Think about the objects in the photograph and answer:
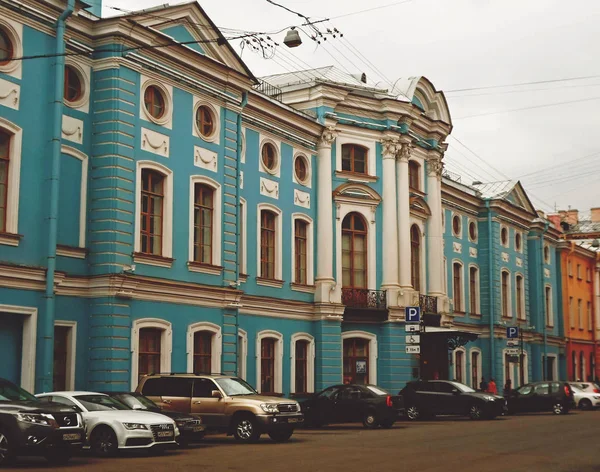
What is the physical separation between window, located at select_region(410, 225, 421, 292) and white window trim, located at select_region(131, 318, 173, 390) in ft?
52.0

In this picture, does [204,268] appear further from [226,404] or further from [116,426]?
[116,426]

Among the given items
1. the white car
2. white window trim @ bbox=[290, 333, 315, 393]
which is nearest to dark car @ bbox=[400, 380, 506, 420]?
white window trim @ bbox=[290, 333, 315, 393]

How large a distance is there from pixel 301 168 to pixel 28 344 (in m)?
15.3

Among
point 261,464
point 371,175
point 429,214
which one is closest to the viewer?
point 261,464

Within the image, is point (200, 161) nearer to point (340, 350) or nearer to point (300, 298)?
point (300, 298)

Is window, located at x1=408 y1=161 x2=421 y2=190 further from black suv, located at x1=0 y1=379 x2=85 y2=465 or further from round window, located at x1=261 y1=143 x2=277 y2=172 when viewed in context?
black suv, located at x1=0 y1=379 x2=85 y2=465

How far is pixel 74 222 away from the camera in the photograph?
2391 centimetres

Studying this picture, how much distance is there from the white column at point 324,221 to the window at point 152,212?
391 inches

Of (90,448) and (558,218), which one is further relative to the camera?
(558,218)

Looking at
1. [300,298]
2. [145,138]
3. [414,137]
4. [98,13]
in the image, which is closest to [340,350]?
[300,298]

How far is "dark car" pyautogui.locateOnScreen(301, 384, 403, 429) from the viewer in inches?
1083

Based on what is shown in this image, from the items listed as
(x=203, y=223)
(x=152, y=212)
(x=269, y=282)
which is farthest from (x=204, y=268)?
(x=269, y=282)

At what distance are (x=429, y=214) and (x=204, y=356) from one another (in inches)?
628

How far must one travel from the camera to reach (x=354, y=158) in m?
36.9
